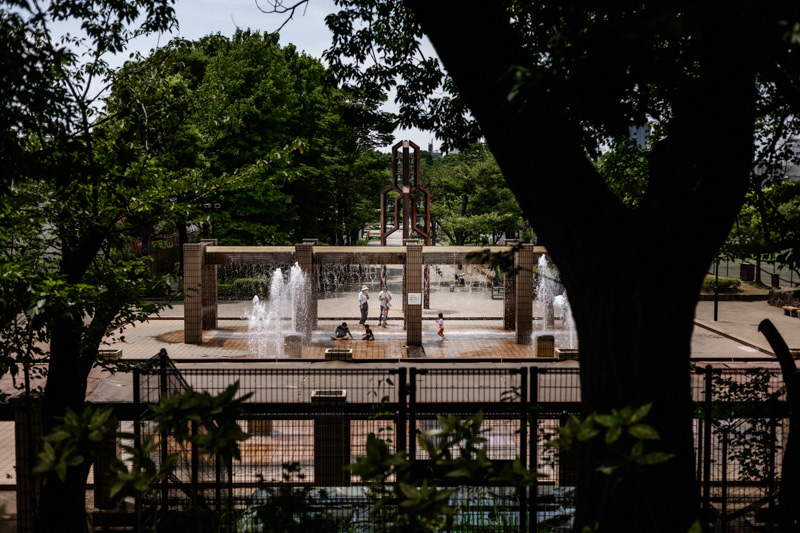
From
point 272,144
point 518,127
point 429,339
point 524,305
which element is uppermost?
point 272,144

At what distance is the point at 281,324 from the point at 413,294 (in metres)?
6.98

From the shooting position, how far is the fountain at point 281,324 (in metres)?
22.6

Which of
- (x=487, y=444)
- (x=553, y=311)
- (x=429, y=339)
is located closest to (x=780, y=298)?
(x=553, y=311)

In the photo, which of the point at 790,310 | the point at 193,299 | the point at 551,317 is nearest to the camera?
the point at 193,299

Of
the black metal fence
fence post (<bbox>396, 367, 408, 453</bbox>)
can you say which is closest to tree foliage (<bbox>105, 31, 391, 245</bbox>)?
the black metal fence

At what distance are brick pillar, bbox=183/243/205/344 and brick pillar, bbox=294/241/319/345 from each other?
3395 mm

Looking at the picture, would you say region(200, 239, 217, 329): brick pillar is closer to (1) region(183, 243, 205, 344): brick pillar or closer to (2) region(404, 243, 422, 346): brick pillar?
(1) region(183, 243, 205, 344): brick pillar

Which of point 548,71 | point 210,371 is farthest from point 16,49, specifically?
point 548,71

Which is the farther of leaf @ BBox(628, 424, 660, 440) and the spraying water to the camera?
the spraying water

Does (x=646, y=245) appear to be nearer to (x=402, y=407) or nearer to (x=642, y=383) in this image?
(x=642, y=383)

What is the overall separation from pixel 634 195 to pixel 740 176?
26.0 feet

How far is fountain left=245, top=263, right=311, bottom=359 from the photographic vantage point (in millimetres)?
22562

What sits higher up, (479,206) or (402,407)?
(479,206)

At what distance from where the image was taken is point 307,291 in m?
25.4
